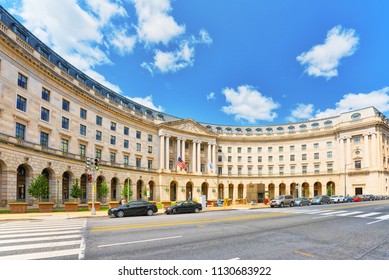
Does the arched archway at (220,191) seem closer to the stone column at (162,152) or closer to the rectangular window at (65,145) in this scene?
the stone column at (162,152)

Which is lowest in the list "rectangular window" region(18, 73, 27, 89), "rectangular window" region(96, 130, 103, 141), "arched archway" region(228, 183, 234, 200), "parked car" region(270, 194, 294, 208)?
"arched archway" region(228, 183, 234, 200)

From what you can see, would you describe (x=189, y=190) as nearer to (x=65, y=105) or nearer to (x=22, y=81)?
(x=65, y=105)

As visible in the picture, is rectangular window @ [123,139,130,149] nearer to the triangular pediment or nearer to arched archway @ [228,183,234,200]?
the triangular pediment

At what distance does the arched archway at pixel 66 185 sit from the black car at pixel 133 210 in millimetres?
18440

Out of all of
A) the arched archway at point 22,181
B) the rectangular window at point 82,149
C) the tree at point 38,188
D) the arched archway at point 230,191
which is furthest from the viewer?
the arched archway at point 230,191

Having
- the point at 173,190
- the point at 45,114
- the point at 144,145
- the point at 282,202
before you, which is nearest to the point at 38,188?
the point at 45,114

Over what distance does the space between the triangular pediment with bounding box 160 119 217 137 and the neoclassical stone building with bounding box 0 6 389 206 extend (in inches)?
12.1

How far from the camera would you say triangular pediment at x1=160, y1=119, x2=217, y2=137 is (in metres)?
64.9

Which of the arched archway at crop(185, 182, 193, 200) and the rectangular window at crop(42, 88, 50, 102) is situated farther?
the arched archway at crop(185, 182, 193, 200)

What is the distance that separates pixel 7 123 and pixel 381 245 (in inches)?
1342

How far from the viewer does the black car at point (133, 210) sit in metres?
23.0

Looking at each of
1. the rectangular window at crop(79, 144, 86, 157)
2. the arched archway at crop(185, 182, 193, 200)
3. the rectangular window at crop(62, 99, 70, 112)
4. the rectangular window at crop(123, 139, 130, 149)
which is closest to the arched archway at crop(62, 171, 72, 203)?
the rectangular window at crop(79, 144, 86, 157)

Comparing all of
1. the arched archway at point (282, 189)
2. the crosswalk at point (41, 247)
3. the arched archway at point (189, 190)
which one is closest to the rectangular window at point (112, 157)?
the arched archway at point (189, 190)
